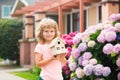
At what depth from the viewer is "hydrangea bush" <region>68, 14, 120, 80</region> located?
5551 millimetres

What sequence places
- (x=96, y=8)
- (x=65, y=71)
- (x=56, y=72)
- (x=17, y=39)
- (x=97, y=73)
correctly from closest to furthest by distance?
1. (x=56, y=72)
2. (x=97, y=73)
3. (x=65, y=71)
4. (x=96, y=8)
5. (x=17, y=39)

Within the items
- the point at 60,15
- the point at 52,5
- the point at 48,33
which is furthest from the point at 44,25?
the point at 52,5

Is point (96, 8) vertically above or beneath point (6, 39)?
above

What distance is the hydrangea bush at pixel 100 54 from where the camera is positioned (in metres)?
5.55

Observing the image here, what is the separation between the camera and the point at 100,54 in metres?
5.76

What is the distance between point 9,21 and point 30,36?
2076mm

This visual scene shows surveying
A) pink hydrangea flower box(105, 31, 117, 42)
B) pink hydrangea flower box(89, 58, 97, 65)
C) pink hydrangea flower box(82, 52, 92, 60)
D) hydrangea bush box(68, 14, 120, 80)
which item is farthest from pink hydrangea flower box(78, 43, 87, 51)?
pink hydrangea flower box(105, 31, 117, 42)

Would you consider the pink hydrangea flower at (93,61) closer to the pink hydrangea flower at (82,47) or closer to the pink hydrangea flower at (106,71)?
the pink hydrangea flower at (106,71)

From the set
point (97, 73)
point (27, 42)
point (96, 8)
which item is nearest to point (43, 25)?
point (97, 73)

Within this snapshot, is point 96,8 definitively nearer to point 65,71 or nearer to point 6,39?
point 6,39

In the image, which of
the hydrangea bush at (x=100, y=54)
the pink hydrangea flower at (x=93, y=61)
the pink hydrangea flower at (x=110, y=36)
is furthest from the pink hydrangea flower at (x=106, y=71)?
the pink hydrangea flower at (x=110, y=36)

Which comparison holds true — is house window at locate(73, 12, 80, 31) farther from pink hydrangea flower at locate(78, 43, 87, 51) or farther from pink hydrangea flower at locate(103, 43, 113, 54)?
pink hydrangea flower at locate(103, 43, 113, 54)

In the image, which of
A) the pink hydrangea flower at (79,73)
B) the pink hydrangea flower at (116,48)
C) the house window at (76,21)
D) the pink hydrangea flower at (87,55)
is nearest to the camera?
the pink hydrangea flower at (116,48)

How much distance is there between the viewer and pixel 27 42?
2338 centimetres
